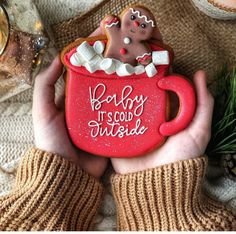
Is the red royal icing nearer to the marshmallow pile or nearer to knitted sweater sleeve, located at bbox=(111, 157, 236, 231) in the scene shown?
the marshmallow pile

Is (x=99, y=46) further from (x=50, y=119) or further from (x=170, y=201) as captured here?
(x=170, y=201)

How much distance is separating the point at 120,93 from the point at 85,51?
9 centimetres

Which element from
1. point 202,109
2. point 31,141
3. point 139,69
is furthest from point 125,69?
point 31,141

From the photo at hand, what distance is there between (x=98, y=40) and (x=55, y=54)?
140 millimetres

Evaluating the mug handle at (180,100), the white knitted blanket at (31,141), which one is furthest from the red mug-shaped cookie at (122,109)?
the white knitted blanket at (31,141)

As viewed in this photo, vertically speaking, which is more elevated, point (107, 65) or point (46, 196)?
point (107, 65)

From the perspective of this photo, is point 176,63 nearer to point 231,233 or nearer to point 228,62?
point 228,62

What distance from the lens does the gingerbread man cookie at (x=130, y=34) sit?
76 centimetres

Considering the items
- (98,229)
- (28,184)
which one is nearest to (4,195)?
A: (28,184)

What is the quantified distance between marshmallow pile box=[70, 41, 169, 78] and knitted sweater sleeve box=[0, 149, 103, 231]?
0.16 m

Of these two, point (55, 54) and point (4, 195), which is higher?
point (55, 54)

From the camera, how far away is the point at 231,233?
776 millimetres

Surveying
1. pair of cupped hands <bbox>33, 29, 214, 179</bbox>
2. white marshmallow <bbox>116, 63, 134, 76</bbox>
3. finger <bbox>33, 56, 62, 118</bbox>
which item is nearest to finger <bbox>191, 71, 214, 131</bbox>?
pair of cupped hands <bbox>33, 29, 214, 179</bbox>

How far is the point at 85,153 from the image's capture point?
2.89 ft
